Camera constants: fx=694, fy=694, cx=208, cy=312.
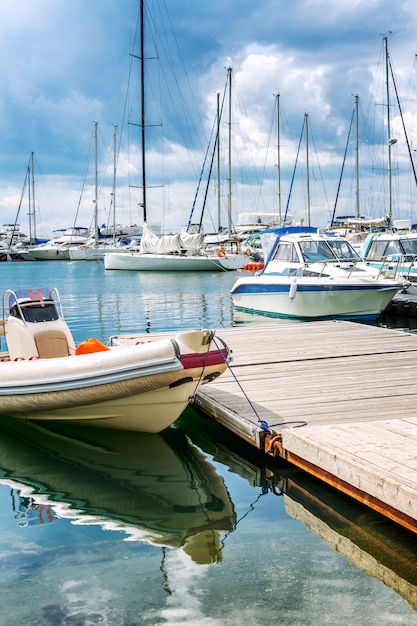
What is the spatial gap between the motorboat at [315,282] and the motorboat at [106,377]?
35.5ft

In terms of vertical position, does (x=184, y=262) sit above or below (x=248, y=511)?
above

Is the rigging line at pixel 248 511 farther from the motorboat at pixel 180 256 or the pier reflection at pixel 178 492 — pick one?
the motorboat at pixel 180 256

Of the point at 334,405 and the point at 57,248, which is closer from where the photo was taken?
the point at 334,405

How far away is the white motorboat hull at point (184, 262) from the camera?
46891mm

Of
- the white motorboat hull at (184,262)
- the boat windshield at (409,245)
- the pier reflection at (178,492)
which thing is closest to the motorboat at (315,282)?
the boat windshield at (409,245)

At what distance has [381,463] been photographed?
5.48 metres

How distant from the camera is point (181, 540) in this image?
5.74m

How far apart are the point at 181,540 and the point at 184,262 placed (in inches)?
1641

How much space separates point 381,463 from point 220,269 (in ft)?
139

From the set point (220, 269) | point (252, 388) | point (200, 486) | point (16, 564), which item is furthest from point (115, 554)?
point (220, 269)

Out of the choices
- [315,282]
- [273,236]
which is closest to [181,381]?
[315,282]

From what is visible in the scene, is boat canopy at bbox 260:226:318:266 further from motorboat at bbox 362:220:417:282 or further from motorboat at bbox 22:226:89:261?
motorboat at bbox 22:226:89:261

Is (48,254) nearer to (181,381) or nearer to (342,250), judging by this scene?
(342,250)

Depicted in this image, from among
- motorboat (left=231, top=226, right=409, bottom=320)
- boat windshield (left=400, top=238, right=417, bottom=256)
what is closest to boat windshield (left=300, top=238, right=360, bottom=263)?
motorboat (left=231, top=226, right=409, bottom=320)
